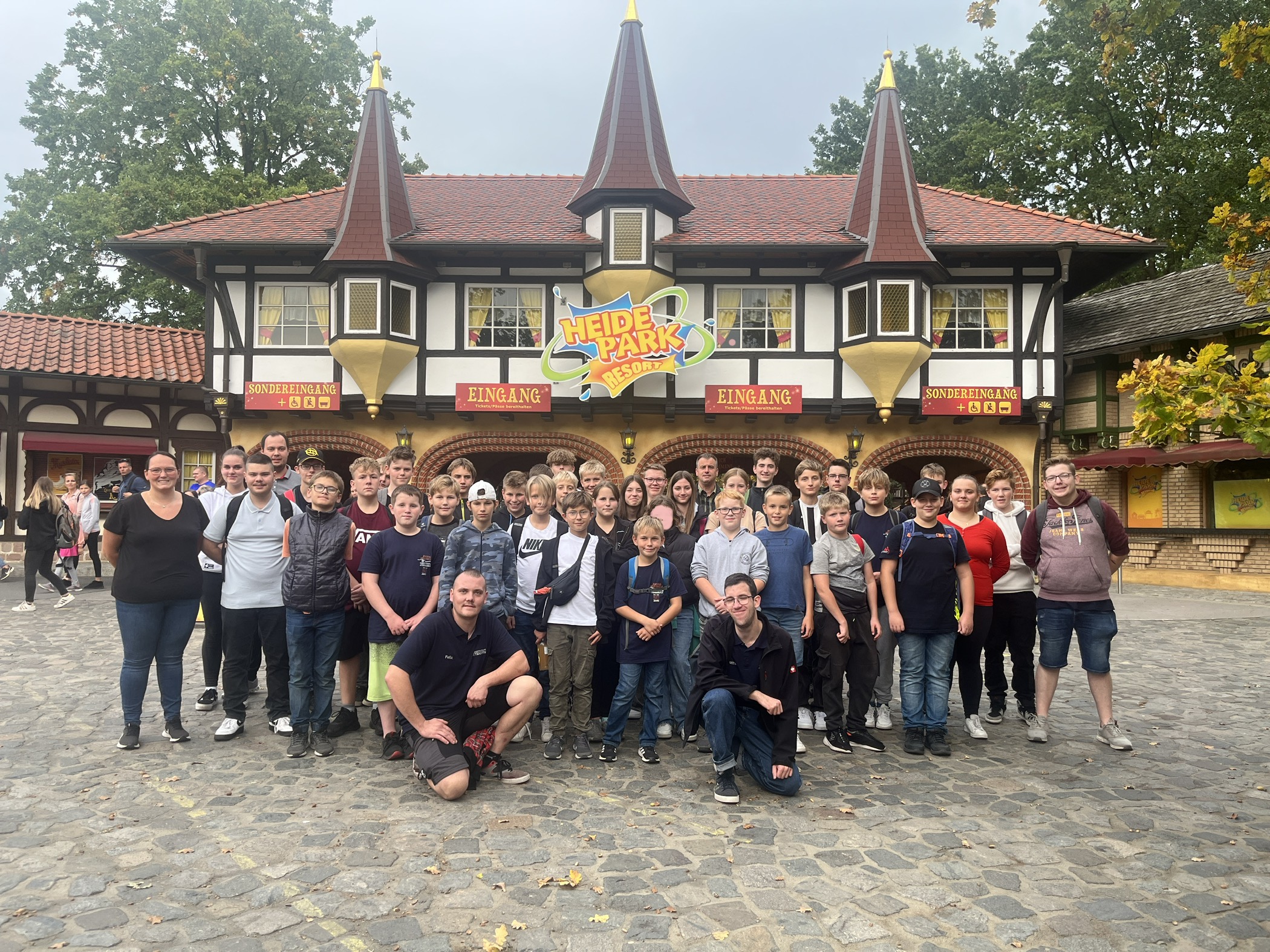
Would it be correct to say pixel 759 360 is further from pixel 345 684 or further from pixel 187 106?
pixel 187 106

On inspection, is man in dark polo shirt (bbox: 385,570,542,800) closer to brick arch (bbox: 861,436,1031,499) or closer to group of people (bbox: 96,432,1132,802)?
group of people (bbox: 96,432,1132,802)

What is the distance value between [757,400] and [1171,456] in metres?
8.37

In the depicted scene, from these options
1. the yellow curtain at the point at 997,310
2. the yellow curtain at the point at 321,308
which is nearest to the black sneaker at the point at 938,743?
the yellow curtain at the point at 997,310

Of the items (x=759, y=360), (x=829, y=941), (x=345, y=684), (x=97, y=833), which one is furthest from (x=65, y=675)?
(x=759, y=360)

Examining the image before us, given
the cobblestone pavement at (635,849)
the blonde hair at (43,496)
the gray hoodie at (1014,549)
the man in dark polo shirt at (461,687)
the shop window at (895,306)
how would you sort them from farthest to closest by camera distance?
the shop window at (895,306), the blonde hair at (43,496), the gray hoodie at (1014,549), the man in dark polo shirt at (461,687), the cobblestone pavement at (635,849)

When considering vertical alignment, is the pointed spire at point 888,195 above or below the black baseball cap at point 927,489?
above

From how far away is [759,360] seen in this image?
1641 centimetres

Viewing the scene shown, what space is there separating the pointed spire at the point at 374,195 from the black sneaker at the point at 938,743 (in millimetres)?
13326

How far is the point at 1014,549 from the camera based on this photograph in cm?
619

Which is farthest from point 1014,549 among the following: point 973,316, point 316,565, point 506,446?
point 506,446

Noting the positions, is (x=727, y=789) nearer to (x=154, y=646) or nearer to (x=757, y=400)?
(x=154, y=646)

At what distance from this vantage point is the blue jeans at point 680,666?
19.0ft

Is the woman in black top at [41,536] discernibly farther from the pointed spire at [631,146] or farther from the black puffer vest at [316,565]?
the pointed spire at [631,146]

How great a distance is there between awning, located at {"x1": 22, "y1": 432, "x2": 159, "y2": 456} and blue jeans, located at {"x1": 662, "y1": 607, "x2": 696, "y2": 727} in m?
16.6
